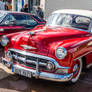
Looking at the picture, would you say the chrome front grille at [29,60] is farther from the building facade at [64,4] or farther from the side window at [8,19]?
the building facade at [64,4]

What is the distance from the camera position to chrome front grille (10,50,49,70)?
12.1ft

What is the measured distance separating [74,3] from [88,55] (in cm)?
879

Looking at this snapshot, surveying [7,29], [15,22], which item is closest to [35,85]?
[7,29]

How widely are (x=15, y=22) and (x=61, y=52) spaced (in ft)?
13.0

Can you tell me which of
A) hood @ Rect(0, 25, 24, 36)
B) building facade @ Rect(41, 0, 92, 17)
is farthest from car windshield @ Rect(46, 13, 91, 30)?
building facade @ Rect(41, 0, 92, 17)

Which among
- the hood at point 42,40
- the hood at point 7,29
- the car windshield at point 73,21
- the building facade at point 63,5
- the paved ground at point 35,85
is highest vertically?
the building facade at point 63,5

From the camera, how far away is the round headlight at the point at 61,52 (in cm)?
354

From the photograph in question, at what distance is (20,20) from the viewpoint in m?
7.29

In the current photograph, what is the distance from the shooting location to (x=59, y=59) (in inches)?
141

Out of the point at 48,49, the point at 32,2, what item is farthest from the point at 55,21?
the point at 32,2

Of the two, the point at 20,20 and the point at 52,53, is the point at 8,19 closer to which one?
the point at 20,20

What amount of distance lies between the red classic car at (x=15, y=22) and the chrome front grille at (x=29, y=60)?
8.91 feet

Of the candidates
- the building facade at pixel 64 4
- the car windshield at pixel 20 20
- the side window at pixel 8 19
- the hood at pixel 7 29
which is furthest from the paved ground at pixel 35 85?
the building facade at pixel 64 4

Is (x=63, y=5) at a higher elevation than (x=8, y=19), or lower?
higher
